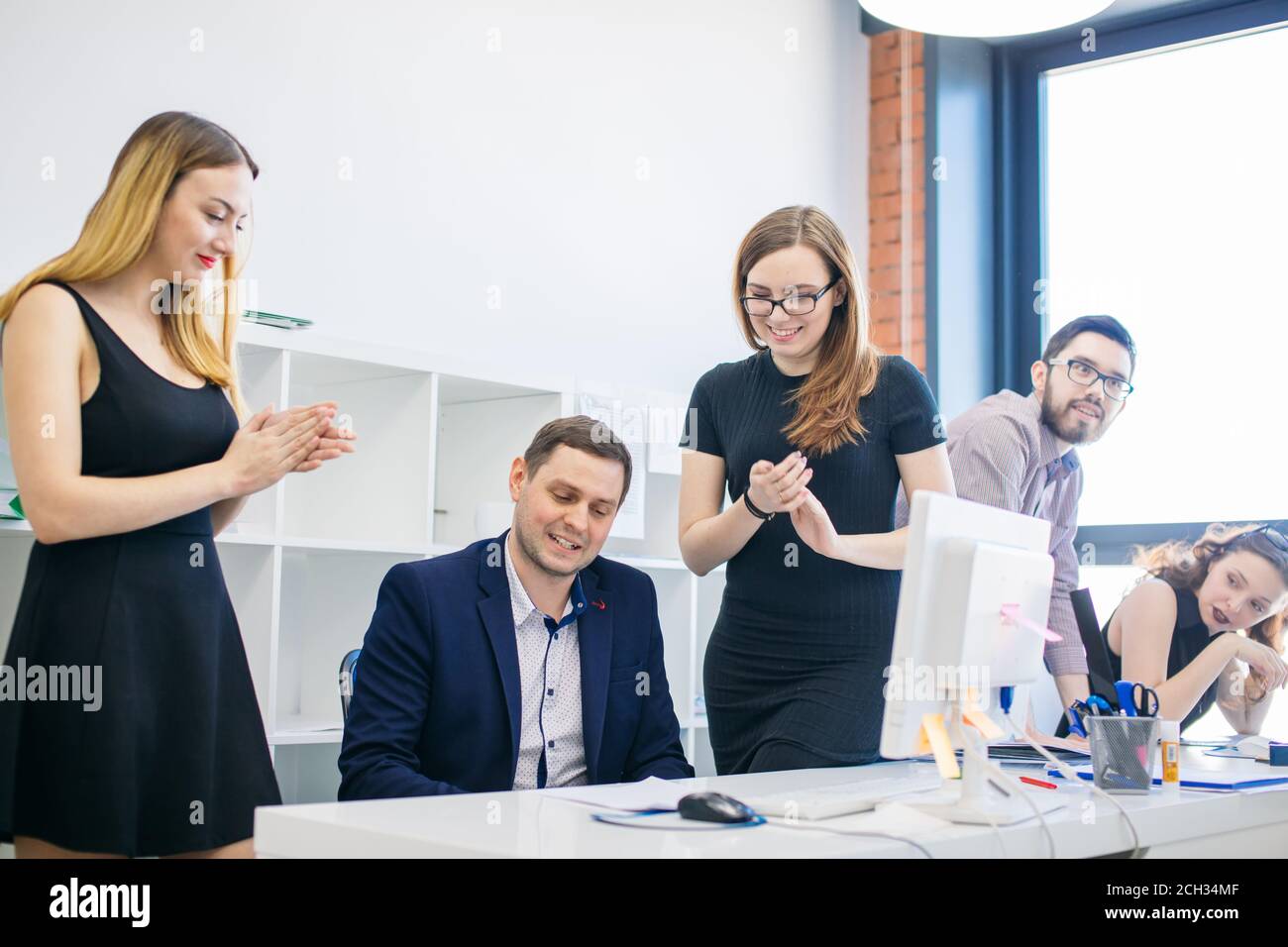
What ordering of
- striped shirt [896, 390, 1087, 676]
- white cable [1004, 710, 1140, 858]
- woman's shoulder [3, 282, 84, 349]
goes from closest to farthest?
1. white cable [1004, 710, 1140, 858]
2. woman's shoulder [3, 282, 84, 349]
3. striped shirt [896, 390, 1087, 676]

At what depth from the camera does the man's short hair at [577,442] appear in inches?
85.1

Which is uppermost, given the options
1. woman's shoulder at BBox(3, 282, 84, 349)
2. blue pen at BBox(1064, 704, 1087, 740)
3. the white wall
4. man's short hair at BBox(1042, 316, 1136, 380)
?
the white wall

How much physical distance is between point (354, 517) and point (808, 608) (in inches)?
55.6

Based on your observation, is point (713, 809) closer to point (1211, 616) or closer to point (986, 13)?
point (986, 13)

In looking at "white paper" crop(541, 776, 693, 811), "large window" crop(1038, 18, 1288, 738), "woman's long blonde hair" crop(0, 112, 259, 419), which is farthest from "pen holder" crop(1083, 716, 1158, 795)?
"large window" crop(1038, 18, 1288, 738)

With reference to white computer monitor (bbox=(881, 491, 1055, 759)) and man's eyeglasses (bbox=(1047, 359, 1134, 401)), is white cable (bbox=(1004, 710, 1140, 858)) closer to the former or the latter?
white computer monitor (bbox=(881, 491, 1055, 759))

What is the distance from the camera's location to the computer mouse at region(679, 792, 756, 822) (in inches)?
54.7

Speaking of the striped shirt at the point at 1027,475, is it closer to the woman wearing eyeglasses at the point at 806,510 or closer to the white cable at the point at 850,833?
the woman wearing eyeglasses at the point at 806,510

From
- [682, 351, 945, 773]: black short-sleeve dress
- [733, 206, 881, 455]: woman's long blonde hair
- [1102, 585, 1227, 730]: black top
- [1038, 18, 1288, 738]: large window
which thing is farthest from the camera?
[1038, 18, 1288, 738]: large window

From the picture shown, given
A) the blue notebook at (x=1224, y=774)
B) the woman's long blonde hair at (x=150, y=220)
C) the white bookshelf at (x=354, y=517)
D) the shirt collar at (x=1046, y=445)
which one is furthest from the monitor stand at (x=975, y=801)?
the white bookshelf at (x=354, y=517)

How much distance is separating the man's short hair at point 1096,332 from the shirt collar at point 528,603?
146 centimetres

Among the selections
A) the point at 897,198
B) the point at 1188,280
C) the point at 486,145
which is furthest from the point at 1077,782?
the point at 897,198
